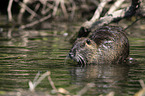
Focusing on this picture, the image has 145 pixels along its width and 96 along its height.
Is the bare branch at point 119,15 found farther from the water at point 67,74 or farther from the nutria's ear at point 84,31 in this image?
the water at point 67,74

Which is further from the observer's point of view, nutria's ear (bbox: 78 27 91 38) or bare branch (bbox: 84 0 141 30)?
nutria's ear (bbox: 78 27 91 38)

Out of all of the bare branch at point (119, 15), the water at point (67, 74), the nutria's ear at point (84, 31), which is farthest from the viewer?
the nutria's ear at point (84, 31)

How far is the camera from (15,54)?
7.97m

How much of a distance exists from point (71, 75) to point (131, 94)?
1.51 metres

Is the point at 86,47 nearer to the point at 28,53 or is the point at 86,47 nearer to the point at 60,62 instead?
the point at 60,62

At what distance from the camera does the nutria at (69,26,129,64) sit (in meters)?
6.19

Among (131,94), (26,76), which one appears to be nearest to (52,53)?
(26,76)

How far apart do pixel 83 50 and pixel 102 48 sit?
0.46m

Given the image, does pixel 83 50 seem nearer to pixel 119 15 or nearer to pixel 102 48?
pixel 102 48

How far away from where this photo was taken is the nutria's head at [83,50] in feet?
20.1

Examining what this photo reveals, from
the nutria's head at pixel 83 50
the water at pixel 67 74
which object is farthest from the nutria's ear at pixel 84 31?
the nutria's head at pixel 83 50

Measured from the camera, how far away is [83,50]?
620cm

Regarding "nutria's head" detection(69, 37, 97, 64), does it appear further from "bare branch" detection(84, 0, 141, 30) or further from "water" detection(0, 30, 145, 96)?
"bare branch" detection(84, 0, 141, 30)

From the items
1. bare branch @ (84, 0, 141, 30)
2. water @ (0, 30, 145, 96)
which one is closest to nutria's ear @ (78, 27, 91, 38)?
bare branch @ (84, 0, 141, 30)
